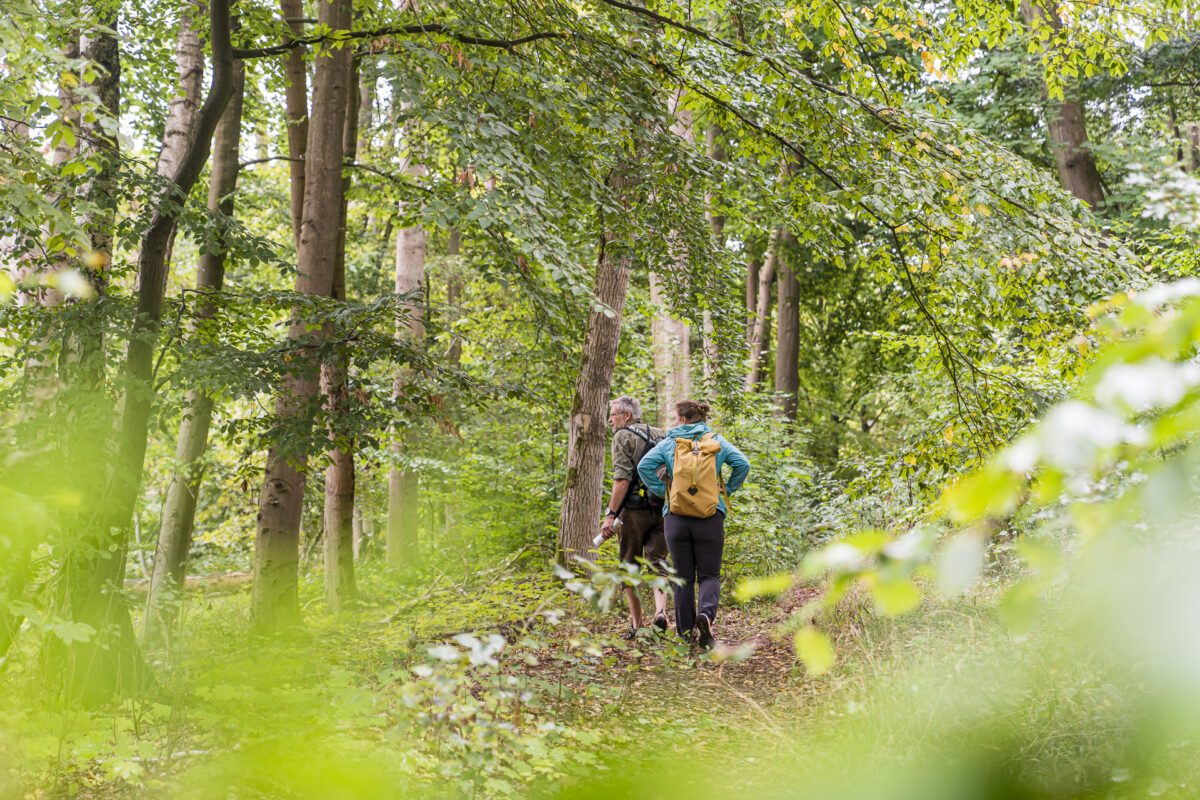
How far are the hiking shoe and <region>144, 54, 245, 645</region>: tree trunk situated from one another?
3.66 m

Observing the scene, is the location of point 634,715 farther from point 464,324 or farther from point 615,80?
point 464,324

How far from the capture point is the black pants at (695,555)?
566 cm

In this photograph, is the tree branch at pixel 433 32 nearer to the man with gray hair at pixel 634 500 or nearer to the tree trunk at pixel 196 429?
the tree trunk at pixel 196 429

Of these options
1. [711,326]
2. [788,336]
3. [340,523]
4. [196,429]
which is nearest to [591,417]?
[711,326]

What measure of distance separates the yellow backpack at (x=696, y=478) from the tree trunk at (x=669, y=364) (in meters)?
4.52

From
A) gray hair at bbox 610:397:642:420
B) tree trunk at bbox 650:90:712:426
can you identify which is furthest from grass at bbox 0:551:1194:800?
tree trunk at bbox 650:90:712:426

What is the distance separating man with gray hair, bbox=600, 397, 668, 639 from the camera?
620cm

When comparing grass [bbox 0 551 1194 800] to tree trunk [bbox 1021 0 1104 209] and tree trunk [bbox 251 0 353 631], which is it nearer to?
tree trunk [bbox 251 0 353 631]

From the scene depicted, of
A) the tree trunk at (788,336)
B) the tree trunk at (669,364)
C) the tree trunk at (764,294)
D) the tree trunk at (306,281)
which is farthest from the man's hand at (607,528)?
the tree trunk at (788,336)

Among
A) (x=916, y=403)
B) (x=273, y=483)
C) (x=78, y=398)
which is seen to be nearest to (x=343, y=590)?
(x=273, y=483)

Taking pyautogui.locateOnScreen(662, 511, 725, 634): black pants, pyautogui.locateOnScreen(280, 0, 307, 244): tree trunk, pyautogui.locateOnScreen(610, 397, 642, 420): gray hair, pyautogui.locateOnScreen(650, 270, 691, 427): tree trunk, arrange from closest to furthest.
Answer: pyautogui.locateOnScreen(662, 511, 725, 634): black pants < pyautogui.locateOnScreen(610, 397, 642, 420): gray hair < pyautogui.locateOnScreen(280, 0, 307, 244): tree trunk < pyautogui.locateOnScreen(650, 270, 691, 427): tree trunk

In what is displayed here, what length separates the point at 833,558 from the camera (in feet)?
2.81

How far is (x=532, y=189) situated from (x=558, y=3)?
4.87 ft

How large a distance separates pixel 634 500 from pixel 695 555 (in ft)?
2.66
